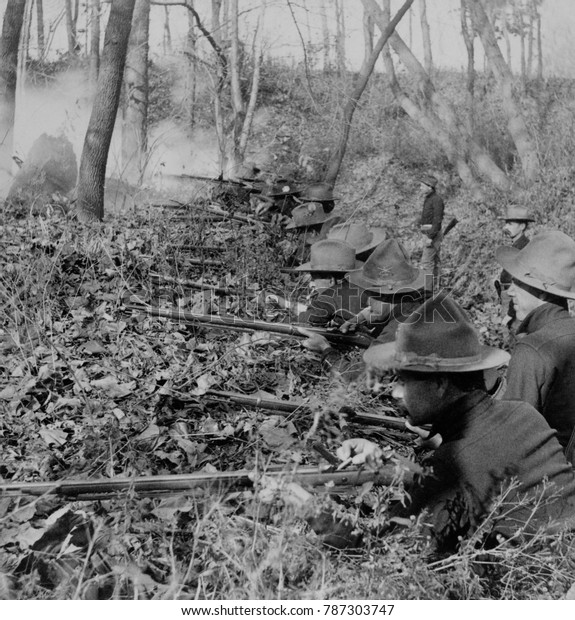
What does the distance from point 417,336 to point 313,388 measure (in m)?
→ 3.01

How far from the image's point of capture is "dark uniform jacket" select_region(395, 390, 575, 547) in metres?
3.03

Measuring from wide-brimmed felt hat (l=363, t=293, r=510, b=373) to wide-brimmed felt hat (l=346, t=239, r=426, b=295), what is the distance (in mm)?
2281

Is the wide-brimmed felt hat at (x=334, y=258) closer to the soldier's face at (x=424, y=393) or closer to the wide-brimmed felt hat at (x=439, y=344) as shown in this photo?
the wide-brimmed felt hat at (x=439, y=344)

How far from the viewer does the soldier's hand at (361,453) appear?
2928 mm

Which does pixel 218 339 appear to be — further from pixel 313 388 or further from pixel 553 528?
pixel 553 528

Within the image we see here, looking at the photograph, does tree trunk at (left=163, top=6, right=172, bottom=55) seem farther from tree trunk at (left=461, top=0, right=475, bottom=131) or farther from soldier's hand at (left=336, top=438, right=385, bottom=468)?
soldier's hand at (left=336, top=438, right=385, bottom=468)

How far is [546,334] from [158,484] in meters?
2.57

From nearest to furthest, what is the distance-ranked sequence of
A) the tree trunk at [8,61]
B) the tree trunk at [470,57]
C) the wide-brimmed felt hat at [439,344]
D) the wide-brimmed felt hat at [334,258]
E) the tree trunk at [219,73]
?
the wide-brimmed felt hat at [439,344], the wide-brimmed felt hat at [334,258], the tree trunk at [8,61], the tree trunk at [219,73], the tree trunk at [470,57]

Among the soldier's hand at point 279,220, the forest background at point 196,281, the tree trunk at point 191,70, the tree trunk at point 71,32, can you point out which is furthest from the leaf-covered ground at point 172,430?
the tree trunk at point 71,32

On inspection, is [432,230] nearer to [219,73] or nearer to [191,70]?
[219,73]

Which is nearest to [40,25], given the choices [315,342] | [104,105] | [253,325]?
→ [104,105]

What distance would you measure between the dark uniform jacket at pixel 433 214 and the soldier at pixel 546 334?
831 centimetres

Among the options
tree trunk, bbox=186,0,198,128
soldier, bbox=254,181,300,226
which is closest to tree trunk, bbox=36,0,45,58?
tree trunk, bbox=186,0,198,128
